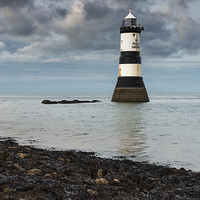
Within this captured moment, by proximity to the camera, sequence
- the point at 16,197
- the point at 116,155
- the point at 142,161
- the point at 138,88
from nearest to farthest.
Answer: the point at 16,197
the point at 142,161
the point at 116,155
the point at 138,88

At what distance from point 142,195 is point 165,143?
7914mm

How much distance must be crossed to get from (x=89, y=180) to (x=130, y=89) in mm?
36405

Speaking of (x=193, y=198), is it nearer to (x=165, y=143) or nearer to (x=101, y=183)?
(x=101, y=183)

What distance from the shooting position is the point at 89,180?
6488 mm

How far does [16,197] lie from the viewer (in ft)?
15.6

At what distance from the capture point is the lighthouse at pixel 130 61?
1619 inches

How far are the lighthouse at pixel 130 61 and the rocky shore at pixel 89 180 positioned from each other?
109ft

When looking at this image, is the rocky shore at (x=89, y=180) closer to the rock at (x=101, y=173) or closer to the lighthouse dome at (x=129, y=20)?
the rock at (x=101, y=173)

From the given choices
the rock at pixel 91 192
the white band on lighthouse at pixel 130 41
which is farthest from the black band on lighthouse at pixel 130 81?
the rock at pixel 91 192

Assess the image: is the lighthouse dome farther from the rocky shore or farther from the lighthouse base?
the rocky shore

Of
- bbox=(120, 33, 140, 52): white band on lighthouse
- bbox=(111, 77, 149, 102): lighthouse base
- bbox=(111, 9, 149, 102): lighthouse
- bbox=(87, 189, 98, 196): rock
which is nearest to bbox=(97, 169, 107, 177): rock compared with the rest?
bbox=(87, 189, 98, 196): rock

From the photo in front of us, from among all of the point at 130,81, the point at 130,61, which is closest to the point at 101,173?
the point at 130,61

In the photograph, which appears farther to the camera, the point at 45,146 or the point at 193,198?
the point at 45,146

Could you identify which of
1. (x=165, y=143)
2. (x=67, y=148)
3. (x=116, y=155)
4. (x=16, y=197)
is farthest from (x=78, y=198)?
(x=165, y=143)
